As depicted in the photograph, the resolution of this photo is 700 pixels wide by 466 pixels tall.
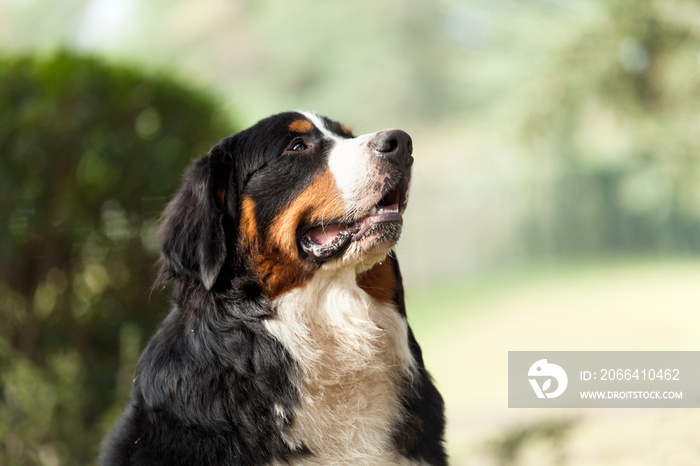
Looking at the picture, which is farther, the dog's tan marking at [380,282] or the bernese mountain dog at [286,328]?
the dog's tan marking at [380,282]

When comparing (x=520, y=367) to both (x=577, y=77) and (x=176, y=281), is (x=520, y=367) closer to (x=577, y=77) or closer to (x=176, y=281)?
(x=176, y=281)

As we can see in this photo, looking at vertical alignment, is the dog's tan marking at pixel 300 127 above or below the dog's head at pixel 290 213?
above

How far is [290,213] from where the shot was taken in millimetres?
3051

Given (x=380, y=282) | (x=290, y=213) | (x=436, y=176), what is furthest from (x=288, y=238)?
(x=436, y=176)

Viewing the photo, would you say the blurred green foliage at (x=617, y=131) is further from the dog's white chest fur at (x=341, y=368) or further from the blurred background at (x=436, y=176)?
the dog's white chest fur at (x=341, y=368)

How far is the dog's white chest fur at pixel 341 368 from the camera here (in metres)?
2.90

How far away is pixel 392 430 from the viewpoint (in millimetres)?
2990

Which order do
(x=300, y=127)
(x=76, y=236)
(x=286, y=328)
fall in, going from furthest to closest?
(x=76, y=236), (x=300, y=127), (x=286, y=328)

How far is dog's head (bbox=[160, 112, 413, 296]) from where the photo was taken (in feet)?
9.76

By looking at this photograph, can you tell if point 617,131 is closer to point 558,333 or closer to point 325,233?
point 558,333

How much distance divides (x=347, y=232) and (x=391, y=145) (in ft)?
1.35

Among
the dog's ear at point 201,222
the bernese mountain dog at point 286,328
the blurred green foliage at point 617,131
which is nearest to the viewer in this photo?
the bernese mountain dog at point 286,328

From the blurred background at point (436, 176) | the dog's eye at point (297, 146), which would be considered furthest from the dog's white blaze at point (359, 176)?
the blurred background at point (436, 176)

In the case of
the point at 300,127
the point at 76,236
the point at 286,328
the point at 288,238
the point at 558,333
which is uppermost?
the point at 300,127
